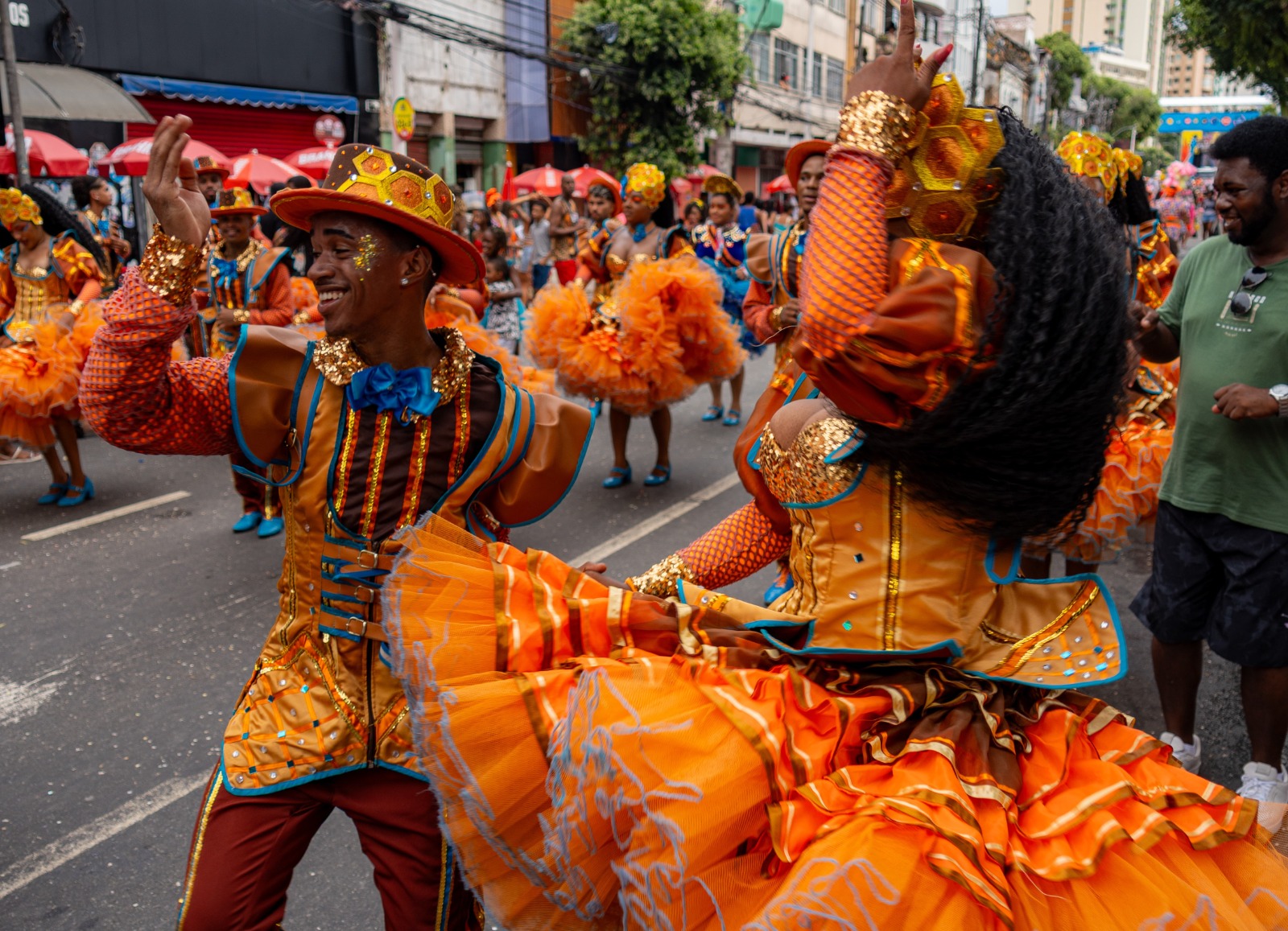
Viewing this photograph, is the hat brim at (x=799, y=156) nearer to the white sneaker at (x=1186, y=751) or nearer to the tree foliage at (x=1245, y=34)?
the white sneaker at (x=1186, y=751)

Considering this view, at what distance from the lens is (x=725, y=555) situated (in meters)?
2.42

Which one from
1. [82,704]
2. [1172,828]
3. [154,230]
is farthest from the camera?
[82,704]

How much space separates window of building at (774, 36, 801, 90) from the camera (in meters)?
42.6

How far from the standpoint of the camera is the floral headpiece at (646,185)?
29.2ft

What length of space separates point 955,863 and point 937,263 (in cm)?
91

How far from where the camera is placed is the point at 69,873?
3.55 meters

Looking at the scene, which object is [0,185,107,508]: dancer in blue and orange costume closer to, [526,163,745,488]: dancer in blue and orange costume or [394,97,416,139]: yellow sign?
[526,163,745,488]: dancer in blue and orange costume

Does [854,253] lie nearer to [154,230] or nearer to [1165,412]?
[154,230]

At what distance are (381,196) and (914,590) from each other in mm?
1466

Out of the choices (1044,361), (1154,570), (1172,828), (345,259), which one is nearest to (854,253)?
(1044,361)

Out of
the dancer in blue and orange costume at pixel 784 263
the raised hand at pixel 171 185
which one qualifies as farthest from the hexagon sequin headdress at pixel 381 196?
the dancer in blue and orange costume at pixel 784 263

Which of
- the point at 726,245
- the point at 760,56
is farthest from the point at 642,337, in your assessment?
the point at 760,56

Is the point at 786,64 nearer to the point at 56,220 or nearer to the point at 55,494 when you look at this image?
the point at 56,220

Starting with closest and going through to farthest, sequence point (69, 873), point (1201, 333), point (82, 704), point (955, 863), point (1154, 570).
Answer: point (955, 863), point (69, 873), point (1201, 333), point (1154, 570), point (82, 704)
